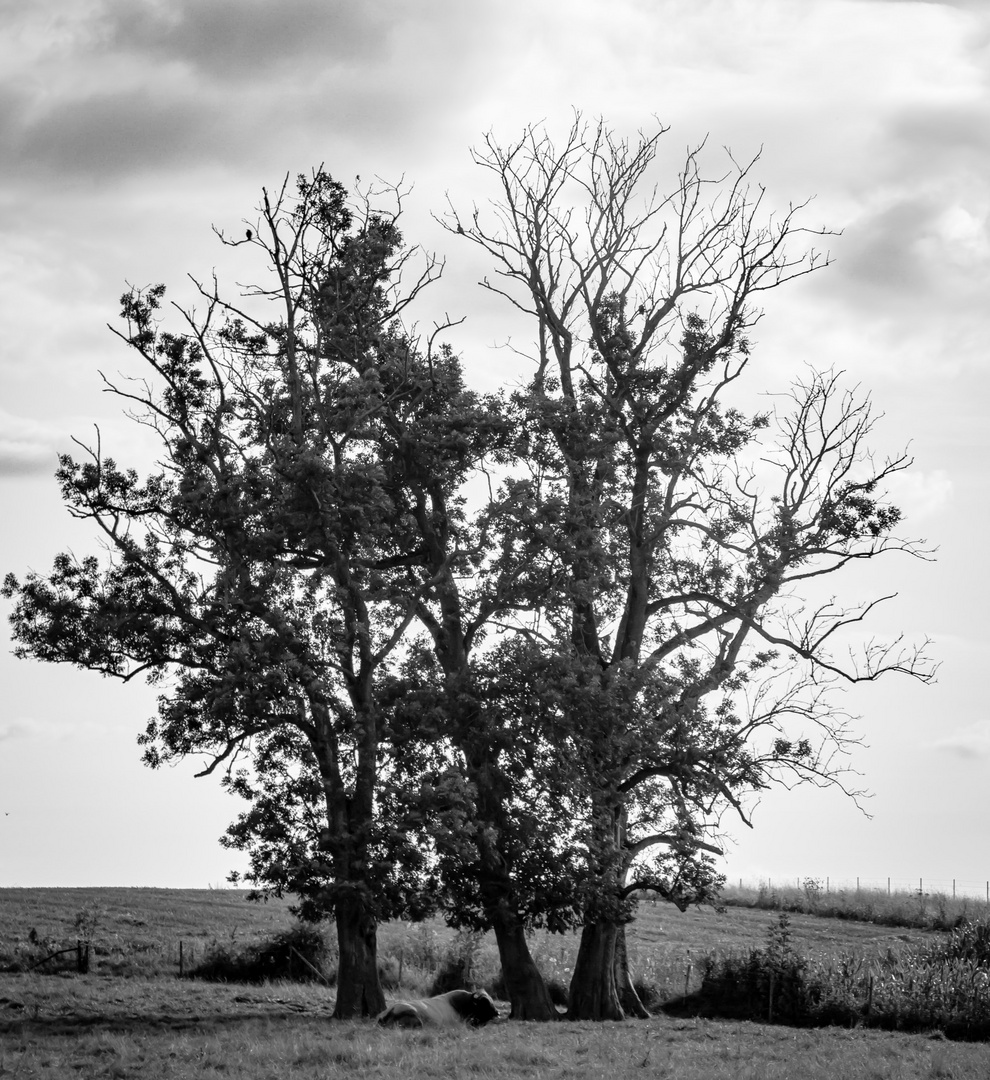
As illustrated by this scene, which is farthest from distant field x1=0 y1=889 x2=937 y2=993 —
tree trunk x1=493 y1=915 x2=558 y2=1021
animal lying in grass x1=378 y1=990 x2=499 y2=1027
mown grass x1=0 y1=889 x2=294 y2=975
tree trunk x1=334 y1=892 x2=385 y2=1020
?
tree trunk x1=334 y1=892 x2=385 y2=1020

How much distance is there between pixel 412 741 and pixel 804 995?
11863mm

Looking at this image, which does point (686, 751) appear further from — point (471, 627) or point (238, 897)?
point (238, 897)

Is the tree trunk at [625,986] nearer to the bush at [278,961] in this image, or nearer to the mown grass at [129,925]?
the bush at [278,961]

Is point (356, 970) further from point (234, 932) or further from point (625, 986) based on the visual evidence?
point (234, 932)

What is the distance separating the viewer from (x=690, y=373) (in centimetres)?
3306

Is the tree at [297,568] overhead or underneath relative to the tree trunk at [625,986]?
overhead

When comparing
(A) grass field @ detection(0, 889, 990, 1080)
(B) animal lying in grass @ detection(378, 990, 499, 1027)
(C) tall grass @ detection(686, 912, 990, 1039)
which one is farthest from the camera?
(C) tall grass @ detection(686, 912, 990, 1039)

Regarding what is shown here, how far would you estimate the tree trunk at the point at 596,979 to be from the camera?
29328 millimetres

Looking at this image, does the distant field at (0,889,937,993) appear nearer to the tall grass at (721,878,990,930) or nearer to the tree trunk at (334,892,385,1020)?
the tall grass at (721,878,990,930)

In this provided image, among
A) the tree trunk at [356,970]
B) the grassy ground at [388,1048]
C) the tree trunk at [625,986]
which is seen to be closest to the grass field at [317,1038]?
the grassy ground at [388,1048]

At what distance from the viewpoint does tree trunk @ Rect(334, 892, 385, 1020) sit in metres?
26.4

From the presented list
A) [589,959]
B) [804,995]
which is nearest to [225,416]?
[589,959]

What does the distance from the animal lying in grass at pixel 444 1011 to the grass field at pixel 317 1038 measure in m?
0.89

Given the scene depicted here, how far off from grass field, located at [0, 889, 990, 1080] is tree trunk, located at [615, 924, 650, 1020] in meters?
1.18
